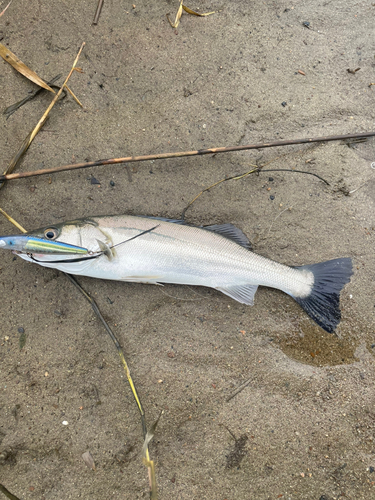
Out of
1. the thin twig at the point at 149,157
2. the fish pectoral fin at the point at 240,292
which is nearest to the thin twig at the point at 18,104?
the thin twig at the point at 149,157

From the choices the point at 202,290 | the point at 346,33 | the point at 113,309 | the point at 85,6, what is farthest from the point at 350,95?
the point at 113,309

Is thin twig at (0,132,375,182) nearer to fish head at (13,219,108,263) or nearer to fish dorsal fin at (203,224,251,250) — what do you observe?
fish head at (13,219,108,263)

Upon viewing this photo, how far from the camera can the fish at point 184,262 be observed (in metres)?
3.01

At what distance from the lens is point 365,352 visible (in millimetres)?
3215

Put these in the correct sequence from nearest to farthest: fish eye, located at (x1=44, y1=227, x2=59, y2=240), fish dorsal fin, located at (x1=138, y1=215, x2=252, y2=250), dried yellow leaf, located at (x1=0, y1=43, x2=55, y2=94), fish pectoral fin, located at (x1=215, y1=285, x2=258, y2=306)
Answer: fish eye, located at (x1=44, y1=227, x2=59, y2=240) < fish pectoral fin, located at (x1=215, y1=285, x2=258, y2=306) < fish dorsal fin, located at (x1=138, y1=215, x2=252, y2=250) < dried yellow leaf, located at (x1=0, y1=43, x2=55, y2=94)

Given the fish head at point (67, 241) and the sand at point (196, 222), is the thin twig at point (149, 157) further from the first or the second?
the fish head at point (67, 241)

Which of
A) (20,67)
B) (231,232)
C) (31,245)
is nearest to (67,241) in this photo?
(31,245)

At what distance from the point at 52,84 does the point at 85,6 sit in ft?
3.27

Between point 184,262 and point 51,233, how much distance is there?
4.44 ft

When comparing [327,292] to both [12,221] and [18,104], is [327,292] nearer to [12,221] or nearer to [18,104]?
[12,221]

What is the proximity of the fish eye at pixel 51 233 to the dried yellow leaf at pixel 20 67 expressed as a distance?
166 cm

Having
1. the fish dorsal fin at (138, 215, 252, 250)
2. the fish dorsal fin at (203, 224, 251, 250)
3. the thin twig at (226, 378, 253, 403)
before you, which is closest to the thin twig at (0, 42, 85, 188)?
the fish dorsal fin at (138, 215, 252, 250)

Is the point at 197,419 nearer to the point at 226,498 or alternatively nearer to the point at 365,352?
the point at 226,498

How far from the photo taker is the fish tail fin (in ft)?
10.4
